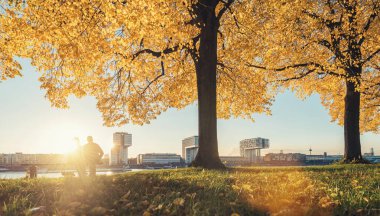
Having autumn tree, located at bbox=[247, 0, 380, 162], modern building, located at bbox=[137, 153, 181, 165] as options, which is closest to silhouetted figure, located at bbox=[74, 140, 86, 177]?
autumn tree, located at bbox=[247, 0, 380, 162]

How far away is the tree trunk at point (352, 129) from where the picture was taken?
64.8 ft

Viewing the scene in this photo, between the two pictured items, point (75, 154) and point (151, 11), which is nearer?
point (151, 11)

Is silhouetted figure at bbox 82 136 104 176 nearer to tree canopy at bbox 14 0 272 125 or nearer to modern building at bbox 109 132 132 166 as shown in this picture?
tree canopy at bbox 14 0 272 125

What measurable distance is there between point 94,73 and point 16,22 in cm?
715

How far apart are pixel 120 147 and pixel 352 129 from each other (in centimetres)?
16618

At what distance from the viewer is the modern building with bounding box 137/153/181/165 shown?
7146 inches

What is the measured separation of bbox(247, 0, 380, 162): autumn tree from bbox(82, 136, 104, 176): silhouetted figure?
8.66 m

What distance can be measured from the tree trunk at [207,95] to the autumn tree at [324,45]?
8.81 ft

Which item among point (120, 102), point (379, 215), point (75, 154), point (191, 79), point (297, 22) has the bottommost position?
point (379, 215)

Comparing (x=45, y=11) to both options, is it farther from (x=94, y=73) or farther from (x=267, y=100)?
(x=267, y=100)

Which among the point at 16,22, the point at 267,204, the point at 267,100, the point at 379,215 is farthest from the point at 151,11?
the point at 267,100

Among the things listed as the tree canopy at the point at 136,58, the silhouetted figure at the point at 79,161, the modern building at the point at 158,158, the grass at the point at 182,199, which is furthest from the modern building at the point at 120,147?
the grass at the point at 182,199

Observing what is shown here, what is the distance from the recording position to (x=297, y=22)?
17.3m

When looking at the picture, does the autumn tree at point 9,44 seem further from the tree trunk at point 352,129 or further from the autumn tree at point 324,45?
the tree trunk at point 352,129
